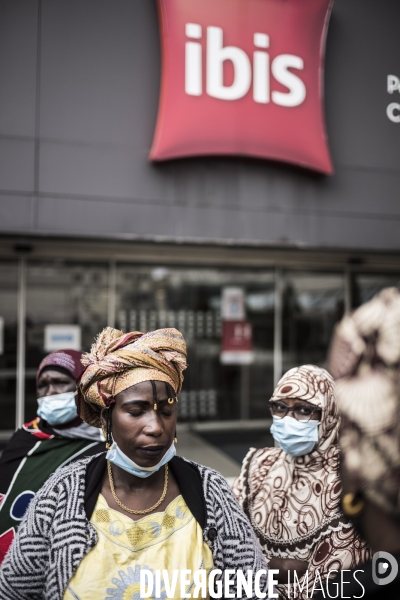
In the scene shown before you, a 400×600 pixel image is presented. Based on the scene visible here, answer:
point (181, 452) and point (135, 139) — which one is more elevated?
point (135, 139)

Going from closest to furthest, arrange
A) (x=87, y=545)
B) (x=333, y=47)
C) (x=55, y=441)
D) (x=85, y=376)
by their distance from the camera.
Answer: (x=87, y=545)
(x=85, y=376)
(x=55, y=441)
(x=333, y=47)

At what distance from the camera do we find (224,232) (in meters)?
7.54

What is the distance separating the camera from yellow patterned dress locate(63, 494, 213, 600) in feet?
5.42

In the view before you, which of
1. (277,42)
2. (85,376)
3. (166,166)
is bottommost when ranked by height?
(85,376)

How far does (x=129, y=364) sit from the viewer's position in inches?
72.8

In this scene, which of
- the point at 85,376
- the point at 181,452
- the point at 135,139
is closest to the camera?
the point at 85,376

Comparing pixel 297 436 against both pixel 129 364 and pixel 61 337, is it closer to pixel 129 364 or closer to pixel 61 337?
pixel 129 364

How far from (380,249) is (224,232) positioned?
2439 mm

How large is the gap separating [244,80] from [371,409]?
704 cm

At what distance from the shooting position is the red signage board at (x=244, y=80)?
702cm

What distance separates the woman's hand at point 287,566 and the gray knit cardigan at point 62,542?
30.2 inches

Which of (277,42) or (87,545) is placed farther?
(277,42)

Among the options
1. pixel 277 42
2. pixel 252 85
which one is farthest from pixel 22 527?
pixel 277 42

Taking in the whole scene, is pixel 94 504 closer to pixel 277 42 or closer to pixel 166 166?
pixel 166 166
